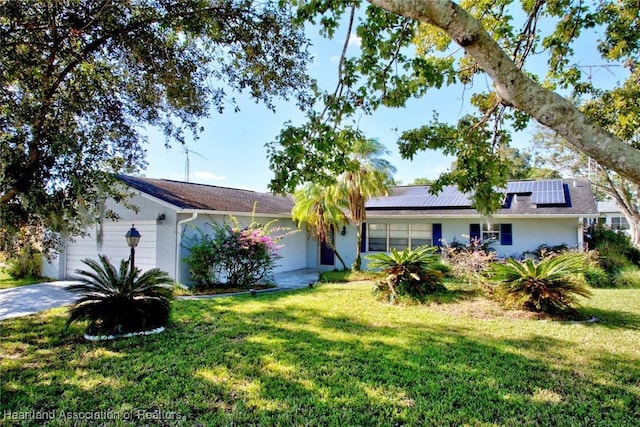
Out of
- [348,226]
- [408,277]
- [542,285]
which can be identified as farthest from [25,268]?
[542,285]

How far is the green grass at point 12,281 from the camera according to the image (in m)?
11.4

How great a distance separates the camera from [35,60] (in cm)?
557

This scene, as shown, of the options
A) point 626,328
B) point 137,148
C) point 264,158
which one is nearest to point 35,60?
point 137,148

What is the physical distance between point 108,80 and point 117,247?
7.02 meters

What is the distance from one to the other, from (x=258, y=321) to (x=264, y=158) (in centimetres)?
394

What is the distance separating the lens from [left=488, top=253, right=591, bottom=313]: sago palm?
7168 mm

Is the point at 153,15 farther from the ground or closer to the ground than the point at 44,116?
farther from the ground

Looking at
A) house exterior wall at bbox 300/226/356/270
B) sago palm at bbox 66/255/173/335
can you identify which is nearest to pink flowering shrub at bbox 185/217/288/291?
sago palm at bbox 66/255/173/335

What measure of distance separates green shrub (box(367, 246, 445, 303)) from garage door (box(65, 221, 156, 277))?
7199 mm

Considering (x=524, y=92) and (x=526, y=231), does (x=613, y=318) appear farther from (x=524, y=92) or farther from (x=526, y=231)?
(x=526, y=231)

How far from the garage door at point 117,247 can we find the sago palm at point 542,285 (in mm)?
9946

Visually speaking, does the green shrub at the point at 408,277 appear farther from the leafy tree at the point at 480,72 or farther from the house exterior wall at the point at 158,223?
the house exterior wall at the point at 158,223

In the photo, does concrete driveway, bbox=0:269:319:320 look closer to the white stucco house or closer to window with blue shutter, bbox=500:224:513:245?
the white stucco house

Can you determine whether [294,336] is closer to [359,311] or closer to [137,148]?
[359,311]
